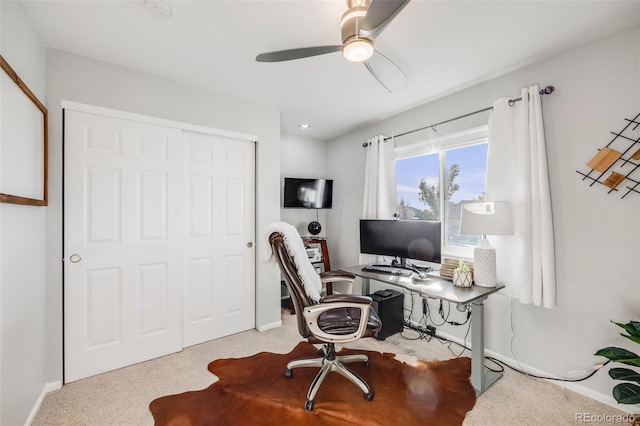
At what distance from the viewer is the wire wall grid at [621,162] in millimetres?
1745

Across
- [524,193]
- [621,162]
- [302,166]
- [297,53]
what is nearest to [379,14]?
[297,53]

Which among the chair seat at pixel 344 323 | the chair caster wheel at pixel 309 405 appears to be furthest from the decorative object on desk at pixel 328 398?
the chair seat at pixel 344 323

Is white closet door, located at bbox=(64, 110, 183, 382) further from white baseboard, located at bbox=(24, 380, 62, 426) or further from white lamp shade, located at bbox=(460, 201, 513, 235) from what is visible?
white lamp shade, located at bbox=(460, 201, 513, 235)

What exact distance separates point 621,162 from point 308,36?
2.19 meters

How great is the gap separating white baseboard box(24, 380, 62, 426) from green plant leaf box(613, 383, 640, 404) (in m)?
3.34

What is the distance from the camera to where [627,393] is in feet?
4.93

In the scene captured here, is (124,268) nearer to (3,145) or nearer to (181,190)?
(181,190)

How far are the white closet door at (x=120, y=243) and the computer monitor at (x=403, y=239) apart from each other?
192 cm

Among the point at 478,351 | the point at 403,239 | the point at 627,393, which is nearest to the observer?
the point at 627,393

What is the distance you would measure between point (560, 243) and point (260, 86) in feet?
9.05

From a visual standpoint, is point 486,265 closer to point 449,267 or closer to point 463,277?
point 463,277

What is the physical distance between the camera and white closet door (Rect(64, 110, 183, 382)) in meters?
2.11

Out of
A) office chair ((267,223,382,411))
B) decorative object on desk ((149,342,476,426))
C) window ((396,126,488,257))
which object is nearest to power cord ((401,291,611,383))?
decorative object on desk ((149,342,476,426))

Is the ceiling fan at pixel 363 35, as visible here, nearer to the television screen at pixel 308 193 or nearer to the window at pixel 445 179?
the window at pixel 445 179
